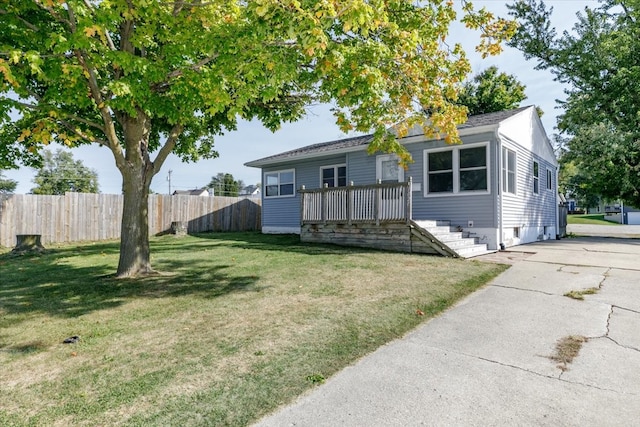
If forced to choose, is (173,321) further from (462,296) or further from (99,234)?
(99,234)

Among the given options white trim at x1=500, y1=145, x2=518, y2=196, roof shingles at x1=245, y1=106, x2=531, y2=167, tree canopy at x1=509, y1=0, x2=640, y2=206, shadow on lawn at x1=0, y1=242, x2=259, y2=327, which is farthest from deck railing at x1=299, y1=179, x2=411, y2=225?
tree canopy at x1=509, y1=0, x2=640, y2=206

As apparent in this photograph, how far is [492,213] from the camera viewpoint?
33.1 feet

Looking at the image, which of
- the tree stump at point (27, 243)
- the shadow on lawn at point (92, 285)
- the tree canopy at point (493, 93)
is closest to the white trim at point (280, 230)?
the shadow on lawn at point (92, 285)

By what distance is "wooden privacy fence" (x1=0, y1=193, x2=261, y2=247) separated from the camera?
38.3 feet

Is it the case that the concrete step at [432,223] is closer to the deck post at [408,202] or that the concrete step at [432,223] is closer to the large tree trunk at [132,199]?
the deck post at [408,202]

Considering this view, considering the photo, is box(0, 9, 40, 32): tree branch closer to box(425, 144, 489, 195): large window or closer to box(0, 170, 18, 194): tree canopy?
box(425, 144, 489, 195): large window

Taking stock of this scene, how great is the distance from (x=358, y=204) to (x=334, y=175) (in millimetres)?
4211

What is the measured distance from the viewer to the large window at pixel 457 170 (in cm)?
1045

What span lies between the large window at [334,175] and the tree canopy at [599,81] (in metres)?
12.7

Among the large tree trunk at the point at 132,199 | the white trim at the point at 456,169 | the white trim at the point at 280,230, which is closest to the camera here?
the large tree trunk at the point at 132,199

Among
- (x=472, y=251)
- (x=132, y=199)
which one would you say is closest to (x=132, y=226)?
(x=132, y=199)

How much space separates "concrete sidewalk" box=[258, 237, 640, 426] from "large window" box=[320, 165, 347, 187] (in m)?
9.61

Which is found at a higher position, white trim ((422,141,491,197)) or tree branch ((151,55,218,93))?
tree branch ((151,55,218,93))

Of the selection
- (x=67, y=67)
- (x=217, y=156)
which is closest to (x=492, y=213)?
(x=217, y=156)
